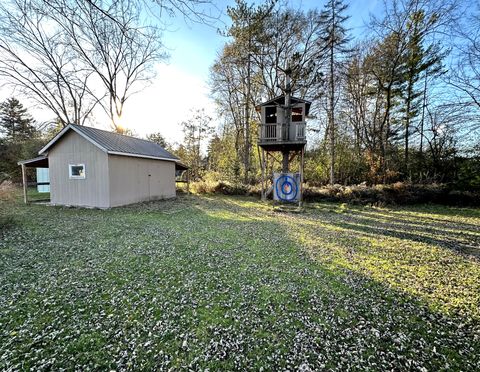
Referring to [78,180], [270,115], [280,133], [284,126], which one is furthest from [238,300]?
[78,180]

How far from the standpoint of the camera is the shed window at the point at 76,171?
1021 cm

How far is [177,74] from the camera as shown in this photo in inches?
183

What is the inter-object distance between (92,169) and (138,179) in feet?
7.08

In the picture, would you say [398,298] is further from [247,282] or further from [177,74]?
[177,74]

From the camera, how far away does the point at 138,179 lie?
1162cm

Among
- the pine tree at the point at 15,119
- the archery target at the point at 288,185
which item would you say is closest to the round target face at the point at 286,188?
the archery target at the point at 288,185

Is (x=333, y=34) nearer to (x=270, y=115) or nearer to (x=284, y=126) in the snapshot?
(x=270, y=115)

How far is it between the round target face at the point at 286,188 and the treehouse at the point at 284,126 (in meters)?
1.59

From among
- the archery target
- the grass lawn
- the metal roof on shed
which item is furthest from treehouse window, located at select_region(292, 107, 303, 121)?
the metal roof on shed

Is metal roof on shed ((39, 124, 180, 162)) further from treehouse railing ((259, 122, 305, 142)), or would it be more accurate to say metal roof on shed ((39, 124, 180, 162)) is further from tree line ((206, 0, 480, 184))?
tree line ((206, 0, 480, 184))

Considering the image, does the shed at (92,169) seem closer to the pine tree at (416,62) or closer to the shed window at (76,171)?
the shed window at (76,171)

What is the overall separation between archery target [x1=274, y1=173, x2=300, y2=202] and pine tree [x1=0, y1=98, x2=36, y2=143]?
30007 millimetres

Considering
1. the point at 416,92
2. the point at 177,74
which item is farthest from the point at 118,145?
the point at 416,92

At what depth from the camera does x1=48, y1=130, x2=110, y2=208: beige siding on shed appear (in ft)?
32.3
